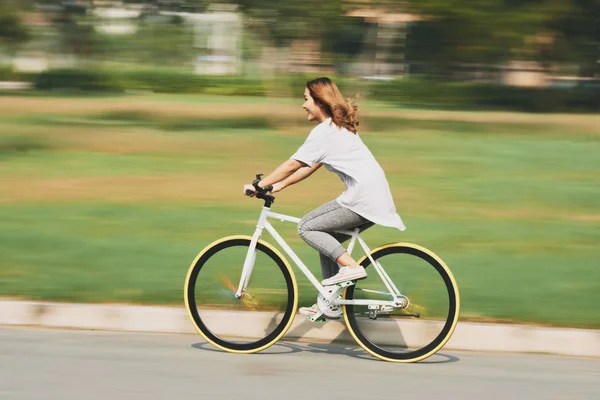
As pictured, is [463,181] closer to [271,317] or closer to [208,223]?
[208,223]

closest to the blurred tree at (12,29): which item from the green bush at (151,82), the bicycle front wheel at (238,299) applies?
the green bush at (151,82)

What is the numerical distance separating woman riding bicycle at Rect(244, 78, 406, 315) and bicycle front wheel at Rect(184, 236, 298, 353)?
1.18ft

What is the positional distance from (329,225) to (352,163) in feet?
1.33

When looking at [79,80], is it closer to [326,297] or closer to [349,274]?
[326,297]

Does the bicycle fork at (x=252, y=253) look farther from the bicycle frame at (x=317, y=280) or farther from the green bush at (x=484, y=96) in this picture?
the green bush at (x=484, y=96)

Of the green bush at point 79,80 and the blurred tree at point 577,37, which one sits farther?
the green bush at point 79,80

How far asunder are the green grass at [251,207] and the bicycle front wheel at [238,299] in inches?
32.0

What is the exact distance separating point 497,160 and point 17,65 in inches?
1417

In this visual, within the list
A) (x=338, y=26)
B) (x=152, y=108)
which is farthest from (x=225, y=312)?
(x=152, y=108)

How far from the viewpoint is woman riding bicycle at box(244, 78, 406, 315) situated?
6164mm

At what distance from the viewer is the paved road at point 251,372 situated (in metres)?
5.51

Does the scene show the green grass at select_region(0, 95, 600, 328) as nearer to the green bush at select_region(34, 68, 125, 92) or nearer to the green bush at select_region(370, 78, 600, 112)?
the green bush at select_region(370, 78, 600, 112)

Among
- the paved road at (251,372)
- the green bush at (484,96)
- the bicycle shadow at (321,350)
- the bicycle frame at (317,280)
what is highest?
the bicycle frame at (317,280)

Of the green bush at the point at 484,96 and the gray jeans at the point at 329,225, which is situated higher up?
the gray jeans at the point at 329,225
